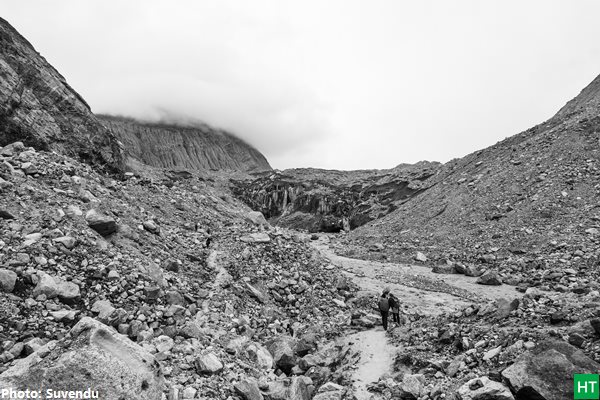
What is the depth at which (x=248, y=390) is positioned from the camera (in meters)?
6.51

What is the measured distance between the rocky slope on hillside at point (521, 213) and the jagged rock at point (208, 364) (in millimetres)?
13019

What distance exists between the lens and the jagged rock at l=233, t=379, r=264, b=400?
646 centimetres

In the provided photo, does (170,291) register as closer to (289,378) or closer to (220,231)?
(289,378)

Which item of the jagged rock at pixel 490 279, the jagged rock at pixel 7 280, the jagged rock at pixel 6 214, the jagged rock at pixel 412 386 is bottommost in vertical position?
the jagged rock at pixel 490 279

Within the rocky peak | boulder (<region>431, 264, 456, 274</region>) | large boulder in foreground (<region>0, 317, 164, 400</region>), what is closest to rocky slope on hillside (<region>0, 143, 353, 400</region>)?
large boulder in foreground (<region>0, 317, 164, 400</region>)

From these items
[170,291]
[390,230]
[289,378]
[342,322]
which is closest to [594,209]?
[390,230]

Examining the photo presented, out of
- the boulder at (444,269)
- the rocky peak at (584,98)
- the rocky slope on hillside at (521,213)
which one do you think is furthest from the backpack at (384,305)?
the rocky peak at (584,98)

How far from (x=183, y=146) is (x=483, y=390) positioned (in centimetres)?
12170

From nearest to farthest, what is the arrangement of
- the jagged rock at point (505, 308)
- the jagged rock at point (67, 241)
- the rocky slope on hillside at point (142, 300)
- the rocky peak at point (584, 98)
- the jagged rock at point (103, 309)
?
the rocky slope on hillside at point (142, 300)
the jagged rock at point (103, 309)
the jagged rock at point (505, 308)
the jagged rock at point (67, 241)
the rocky peak at point (584, 98)

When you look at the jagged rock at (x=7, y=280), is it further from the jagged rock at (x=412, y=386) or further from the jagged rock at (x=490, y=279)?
the jagged rock at (x=490, y=279)

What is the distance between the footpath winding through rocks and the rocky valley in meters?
0.08

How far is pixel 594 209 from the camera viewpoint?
818 inches

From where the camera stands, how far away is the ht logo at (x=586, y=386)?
5.14 meters

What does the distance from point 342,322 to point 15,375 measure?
27.6 ft
